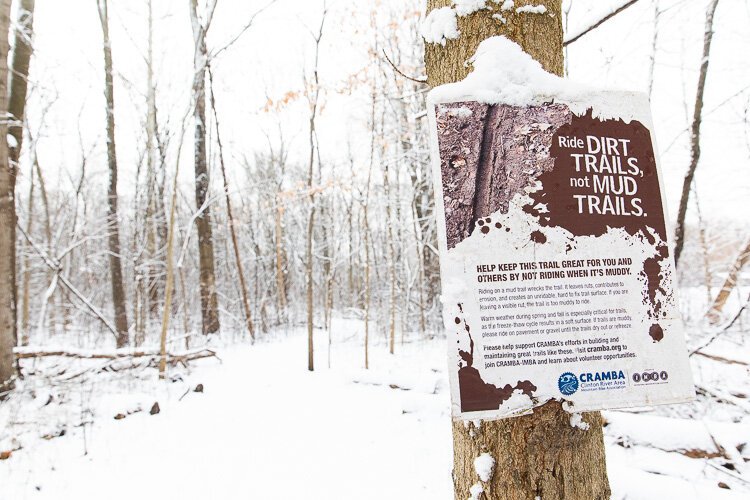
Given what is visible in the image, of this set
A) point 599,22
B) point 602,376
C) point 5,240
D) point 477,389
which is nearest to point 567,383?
point 602,376

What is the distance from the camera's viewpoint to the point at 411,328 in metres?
11.6

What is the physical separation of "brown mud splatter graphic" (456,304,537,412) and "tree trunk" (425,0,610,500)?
12cm

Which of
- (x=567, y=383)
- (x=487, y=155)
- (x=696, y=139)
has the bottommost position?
(x=567, y=383)

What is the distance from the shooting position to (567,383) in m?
1.06

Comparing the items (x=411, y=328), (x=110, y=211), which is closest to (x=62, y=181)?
(x=110, y=211)

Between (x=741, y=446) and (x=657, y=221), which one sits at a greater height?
(x=657, y=221)

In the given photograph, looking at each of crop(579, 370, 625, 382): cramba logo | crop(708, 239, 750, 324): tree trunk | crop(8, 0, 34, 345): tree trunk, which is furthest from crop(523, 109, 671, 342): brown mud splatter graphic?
crop(8, 0, 34, 345): tree trunk

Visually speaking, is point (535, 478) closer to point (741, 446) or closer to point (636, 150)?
point (636, 150)

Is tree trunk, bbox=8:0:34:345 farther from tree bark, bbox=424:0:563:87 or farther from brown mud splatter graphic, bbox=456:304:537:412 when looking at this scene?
brown mud splatter graphic, bbox=456:304:537:412

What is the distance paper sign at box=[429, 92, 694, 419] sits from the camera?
3.45 feet

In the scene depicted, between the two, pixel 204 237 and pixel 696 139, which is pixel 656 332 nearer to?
pixel 696 139

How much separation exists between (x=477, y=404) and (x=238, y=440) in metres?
3.64

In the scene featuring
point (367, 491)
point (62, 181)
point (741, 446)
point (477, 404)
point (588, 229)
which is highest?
point (62, 181)

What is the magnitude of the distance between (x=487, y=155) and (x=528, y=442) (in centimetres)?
79
